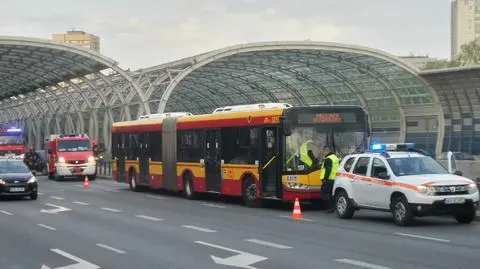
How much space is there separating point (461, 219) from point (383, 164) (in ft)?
6.73

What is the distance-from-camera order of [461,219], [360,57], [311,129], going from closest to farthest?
[461,219]
[311,129]
[360,57]

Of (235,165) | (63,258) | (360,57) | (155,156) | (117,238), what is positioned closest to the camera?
(63,258)

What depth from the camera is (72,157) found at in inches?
1625

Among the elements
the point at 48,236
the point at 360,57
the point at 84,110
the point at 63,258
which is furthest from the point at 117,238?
the point at 84,110

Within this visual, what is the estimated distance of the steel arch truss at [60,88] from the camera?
48.1 meters

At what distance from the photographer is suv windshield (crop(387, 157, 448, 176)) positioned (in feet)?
53.4

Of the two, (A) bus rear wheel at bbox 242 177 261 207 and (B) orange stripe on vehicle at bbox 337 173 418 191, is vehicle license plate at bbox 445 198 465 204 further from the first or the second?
(A) bus rear wheel at bbox 242 177 261 207

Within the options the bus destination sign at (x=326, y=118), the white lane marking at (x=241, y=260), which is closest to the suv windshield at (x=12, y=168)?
the bus destination sign at (x=326, y=118)

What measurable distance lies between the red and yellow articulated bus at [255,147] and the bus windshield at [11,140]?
83.4 feet

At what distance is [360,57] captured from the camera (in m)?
49.8

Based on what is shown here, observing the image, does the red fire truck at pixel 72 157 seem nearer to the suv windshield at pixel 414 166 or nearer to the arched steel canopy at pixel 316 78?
the arched steel canopy at pixel 316 78

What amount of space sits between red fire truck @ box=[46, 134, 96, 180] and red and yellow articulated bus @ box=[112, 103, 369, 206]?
14136mm

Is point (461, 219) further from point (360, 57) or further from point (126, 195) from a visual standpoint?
point (360, 57)

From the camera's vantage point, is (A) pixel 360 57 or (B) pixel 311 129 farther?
(A) pixel 360 57
